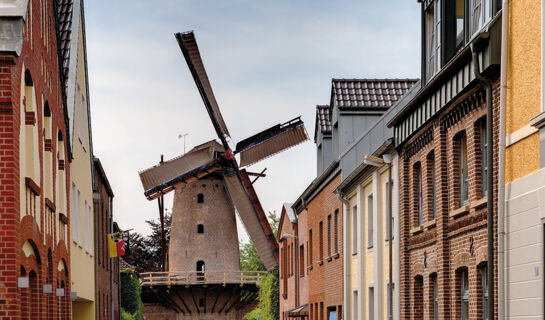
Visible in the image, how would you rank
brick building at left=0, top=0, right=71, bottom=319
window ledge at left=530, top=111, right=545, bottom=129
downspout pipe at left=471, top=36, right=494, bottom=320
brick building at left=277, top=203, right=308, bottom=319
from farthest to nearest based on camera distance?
brick building at left=277, top=203, right=308, bottom=319
downspout pipe at left=471, top=36, right=494, bottom=320
brick building at left=0, top=0, right=71, bottom=319
window ledge at left=530, top=111, right=545, bottom=129

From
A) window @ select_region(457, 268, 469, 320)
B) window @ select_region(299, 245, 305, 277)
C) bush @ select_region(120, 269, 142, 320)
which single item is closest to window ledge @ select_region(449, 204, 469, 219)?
window @ select_region(457, 268, 469, 320)

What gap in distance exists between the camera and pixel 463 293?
20.7 metres

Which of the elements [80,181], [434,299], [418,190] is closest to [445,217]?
[434,299]

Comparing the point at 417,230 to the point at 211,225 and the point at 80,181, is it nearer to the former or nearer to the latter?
the point at 80,181

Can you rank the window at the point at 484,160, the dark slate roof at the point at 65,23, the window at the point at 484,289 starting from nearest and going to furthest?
1. the window at the point at 484,289
2. the window at the point at 484,160
3. the dark slate roof at the point at 65,23

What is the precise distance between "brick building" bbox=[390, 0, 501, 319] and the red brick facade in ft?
0.06

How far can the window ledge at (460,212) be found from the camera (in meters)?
20.0

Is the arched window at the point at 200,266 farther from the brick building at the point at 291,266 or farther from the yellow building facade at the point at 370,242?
the yellow building facade at the point at 370,242

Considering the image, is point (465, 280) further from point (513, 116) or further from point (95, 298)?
point (95, 298)

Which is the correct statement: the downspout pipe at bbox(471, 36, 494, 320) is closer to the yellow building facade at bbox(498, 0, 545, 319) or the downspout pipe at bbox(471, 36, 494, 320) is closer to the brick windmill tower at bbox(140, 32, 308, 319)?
the yellow building facade at bbox(498, 0, 545, 319)

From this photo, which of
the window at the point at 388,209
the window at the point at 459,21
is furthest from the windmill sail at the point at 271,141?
the window at the point at 459,21

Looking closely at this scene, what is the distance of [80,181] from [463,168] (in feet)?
41.5

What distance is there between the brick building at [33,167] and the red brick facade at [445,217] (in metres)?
7.02

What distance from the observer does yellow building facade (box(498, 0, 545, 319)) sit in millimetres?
15422
